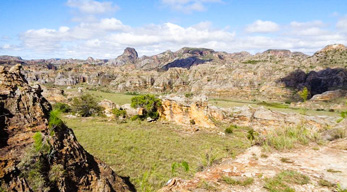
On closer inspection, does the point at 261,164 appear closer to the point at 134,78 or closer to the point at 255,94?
→ the point at 255,94

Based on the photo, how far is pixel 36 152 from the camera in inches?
245

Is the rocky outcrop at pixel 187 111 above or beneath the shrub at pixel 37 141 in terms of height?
beneath

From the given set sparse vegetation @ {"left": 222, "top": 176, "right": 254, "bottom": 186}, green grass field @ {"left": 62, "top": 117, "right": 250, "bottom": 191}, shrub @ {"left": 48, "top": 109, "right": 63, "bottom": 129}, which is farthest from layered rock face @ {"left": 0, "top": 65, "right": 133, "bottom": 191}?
sparse vegetation @ {"left": 222, "top": 176, "right": 254, "bottom": 186}

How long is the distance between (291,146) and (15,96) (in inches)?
411

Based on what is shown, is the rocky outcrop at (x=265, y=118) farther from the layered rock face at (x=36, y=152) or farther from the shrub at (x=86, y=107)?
the shrub at (x=86, y=107)

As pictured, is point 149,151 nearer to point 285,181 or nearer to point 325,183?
point 285,181

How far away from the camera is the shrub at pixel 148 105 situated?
3612 cm

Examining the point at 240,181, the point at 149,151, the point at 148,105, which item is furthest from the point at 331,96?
the point at 240,181

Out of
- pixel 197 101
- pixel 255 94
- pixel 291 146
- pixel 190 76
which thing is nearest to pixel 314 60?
pixel 255 94

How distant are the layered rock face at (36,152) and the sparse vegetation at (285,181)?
21.1 feet

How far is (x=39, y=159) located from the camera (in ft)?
20.3

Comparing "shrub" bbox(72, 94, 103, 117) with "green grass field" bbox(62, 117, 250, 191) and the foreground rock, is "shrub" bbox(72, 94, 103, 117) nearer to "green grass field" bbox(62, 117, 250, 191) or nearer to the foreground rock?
"green grass field" bbox(62, 117, 250, 191)

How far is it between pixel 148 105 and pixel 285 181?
1315 inches

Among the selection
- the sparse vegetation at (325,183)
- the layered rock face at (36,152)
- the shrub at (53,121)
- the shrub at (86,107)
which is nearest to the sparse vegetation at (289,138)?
the sparse vegetation at (325,183)
